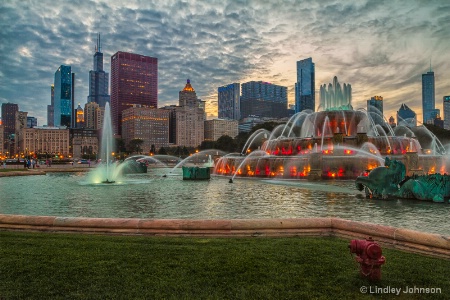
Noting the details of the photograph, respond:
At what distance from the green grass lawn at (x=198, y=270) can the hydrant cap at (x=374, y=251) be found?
416 mm

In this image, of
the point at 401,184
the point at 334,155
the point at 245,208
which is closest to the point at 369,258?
the point at 245,208

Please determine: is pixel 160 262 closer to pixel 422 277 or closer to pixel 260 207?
pixel 422 277

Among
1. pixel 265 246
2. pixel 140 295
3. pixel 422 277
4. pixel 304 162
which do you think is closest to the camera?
pixel 140 295

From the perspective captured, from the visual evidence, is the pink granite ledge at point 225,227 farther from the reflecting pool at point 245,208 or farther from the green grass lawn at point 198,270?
the reflecting pool at point 245,208

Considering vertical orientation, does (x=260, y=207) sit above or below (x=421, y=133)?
below

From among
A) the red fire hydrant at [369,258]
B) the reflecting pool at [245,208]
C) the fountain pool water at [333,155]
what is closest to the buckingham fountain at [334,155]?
the fountain pool water at [333,155]

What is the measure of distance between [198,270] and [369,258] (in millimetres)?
2620

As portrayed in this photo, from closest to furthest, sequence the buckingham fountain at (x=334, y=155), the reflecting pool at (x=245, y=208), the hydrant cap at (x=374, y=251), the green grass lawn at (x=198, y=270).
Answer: the green grass lawn at (x=198, y=270)
the hydrant cap at (x=374, y=251)
the reflecting pool at (x=245, y=208)
the buckingham fountain at (x=334, y=155)

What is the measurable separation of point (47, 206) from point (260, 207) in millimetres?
8530

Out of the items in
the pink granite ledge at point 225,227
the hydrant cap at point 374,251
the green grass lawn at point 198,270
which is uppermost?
the hydrant cap at point 374,251

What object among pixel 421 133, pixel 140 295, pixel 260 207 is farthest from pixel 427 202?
pixel 421 133

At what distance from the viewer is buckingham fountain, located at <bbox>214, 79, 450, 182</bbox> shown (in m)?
29.3

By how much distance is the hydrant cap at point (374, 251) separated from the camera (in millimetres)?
5172

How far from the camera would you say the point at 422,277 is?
5.50 meters
